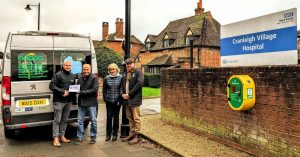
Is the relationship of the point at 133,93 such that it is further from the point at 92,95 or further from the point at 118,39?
the point at 118,39

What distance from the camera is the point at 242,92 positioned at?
5.05 m

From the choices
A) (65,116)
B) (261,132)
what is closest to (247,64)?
(261,132)

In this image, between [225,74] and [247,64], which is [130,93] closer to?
[225,74]

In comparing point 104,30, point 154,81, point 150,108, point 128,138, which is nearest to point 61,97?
point 128,138

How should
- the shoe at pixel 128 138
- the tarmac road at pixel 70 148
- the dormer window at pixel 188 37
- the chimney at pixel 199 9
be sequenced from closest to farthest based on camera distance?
the tarmac road at pixel 70 148
the shoe at pixel 128 138
the dormer window at pixel 188 37
the chimney at pixel 199 9

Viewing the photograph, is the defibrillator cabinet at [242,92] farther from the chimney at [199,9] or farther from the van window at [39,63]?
the chimney at [199,9]

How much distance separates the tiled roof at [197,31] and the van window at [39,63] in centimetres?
2548

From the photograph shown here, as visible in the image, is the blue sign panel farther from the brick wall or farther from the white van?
the white van

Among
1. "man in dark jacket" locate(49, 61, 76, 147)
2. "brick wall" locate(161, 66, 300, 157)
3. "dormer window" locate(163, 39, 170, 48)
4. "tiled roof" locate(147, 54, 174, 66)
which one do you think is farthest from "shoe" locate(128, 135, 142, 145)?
"dormer window" locate(163, 39, 170, 48)

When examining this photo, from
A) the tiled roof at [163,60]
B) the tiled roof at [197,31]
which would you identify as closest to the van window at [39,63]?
the tiled roof at [197,31]

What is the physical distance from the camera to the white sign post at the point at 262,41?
16.2ft

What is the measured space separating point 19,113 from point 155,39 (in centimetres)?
3562

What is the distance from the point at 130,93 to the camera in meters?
6.40

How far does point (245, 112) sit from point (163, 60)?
29.8 m
